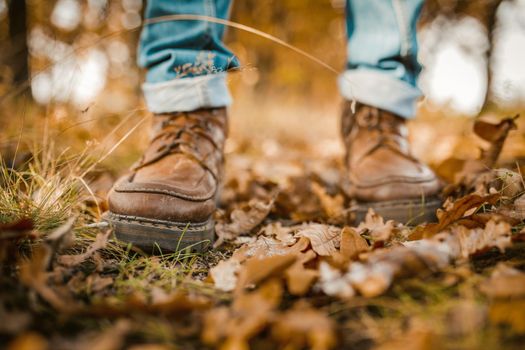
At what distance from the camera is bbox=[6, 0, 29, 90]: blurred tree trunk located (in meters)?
2.91

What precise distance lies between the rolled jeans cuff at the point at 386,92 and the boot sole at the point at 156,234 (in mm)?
819

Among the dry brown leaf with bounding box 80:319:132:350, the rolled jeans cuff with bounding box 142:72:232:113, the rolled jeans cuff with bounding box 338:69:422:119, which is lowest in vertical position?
the dry brown leaf with bounding box 80:319:132:350

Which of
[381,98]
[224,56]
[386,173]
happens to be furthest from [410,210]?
[224,56]

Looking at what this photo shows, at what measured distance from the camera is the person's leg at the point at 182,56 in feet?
4.12

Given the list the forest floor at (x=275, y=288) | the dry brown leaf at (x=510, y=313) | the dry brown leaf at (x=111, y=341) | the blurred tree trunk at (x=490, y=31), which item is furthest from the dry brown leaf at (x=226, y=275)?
the blurred tree trunk at (x=490, y=31)

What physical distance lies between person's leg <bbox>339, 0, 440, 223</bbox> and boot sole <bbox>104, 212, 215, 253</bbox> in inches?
23.8

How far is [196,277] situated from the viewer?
88 centimetres

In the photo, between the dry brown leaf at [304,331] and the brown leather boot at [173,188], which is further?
the brown leather boot at [173,188]

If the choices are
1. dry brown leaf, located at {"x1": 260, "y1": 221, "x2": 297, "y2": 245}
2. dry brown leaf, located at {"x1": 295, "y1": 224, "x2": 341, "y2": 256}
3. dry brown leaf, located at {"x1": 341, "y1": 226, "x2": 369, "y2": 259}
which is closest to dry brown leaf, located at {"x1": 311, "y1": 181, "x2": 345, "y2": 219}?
dry brown leaf, located at {"x1": 260, "y1": 221, "x2": 297, "y2": 245}

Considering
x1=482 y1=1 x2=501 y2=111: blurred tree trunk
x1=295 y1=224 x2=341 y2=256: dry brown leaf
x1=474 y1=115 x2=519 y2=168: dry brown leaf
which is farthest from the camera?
x1=482 y1=1 x2=501 y2=111: blurred tree trunk

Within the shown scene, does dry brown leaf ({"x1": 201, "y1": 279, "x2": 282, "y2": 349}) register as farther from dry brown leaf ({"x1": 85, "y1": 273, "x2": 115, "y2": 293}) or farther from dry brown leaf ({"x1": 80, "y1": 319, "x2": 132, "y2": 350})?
dry brown leaf ({"x1": 85, "y1": 273, "x2": 115, "y2": 293})

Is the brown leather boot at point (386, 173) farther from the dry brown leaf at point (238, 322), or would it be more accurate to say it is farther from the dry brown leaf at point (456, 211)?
the dry brown leaf at point (238, 322)

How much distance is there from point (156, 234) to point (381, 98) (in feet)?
3.16

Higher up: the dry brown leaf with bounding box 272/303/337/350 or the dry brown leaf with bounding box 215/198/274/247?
the dry brown leaf with bounding box 272/303/337/350
